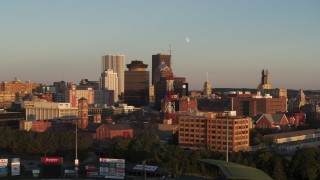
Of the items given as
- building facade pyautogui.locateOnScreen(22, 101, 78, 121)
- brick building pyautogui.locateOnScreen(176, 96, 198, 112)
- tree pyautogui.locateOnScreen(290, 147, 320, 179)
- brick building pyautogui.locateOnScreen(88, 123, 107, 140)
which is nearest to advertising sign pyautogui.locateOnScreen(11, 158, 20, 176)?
tree pyautogui.locateOnScreen(290, 147, 320, 179)

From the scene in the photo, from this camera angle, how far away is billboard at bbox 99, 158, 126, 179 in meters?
58.6

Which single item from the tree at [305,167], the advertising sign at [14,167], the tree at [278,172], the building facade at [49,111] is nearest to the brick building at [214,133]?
the tree at [305,167]

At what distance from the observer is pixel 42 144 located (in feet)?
282

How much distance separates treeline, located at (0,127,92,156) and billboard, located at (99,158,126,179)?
26.6m

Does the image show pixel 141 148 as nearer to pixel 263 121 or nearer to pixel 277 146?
pixel 277 146

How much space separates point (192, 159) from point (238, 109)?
344 feet

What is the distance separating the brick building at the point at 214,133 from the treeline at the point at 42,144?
759 inches

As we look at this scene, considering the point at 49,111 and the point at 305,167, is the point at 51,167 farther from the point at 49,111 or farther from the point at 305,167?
the point at 49,111

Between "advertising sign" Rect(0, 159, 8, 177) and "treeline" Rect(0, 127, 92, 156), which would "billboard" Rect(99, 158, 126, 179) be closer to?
"advertising sign" Rect(0, 159, 8, 177)

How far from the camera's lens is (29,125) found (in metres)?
122

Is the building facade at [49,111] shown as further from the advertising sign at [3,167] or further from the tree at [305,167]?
the tree at [305,167]

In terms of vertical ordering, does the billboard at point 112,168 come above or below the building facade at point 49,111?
below

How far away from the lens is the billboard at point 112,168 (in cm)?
5856

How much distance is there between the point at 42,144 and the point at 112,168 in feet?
99.0
